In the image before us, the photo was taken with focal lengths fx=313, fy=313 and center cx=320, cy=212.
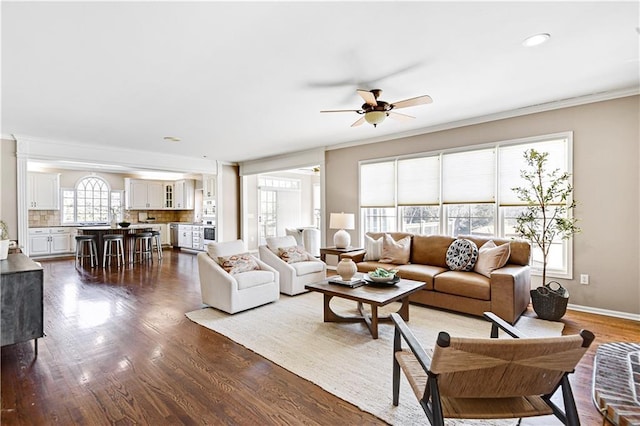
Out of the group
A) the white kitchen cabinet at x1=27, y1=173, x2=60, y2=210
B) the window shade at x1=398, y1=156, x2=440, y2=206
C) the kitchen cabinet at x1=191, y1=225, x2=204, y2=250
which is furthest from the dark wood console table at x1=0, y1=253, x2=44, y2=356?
the white kitchen cabinet at x1=27, y1=173, x2=60, y2=210

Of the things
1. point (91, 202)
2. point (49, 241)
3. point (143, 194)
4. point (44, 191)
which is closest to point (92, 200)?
point (91, 202)

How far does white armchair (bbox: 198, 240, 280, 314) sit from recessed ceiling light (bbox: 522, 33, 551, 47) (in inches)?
143

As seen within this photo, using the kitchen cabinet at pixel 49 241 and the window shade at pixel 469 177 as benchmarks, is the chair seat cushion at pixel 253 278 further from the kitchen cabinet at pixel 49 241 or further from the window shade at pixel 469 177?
the kitchen cabinet at pixel 49 241

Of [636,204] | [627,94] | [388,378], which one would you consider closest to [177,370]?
[388,378]

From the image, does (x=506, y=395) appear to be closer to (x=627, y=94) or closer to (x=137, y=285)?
(x=627, y=94)

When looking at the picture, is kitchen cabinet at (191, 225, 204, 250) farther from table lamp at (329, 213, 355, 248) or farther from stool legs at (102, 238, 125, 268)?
table lamp at (329, 213, 355, 248)

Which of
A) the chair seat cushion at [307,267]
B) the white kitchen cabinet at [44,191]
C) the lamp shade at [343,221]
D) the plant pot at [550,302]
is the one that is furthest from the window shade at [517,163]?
the white kitchen cabinet at [44,191]

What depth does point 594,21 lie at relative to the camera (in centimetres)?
231

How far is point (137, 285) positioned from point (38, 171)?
659cm

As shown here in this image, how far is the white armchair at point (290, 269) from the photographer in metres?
4.59

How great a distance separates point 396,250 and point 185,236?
25.3 feet

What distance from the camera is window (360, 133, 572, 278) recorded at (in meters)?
4.18

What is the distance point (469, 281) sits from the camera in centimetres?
363

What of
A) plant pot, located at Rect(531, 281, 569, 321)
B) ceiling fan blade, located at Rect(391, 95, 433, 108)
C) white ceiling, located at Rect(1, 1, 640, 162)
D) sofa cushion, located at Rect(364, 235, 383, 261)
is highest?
white ceiling, located at Rect(1, 1, 640, 162)
